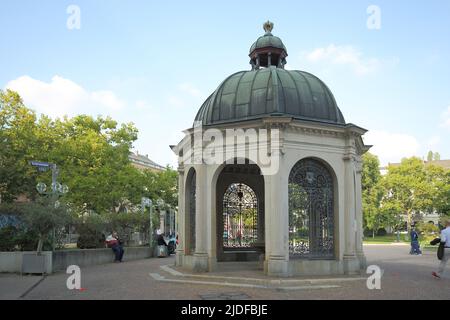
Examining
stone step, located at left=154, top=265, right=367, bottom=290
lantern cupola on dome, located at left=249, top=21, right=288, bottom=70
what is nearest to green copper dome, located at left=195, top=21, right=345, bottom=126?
lantern cupola on dome, located at left=249, top=21, right=288, bottom=70

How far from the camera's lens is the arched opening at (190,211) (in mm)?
18922

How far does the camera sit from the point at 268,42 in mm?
19641

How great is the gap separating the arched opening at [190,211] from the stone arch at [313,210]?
14.6ft

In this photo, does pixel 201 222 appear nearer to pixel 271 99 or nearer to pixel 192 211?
pixel 192 211

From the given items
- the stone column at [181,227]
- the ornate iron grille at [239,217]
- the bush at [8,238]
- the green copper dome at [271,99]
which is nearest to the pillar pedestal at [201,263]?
the stone column at [181,227]

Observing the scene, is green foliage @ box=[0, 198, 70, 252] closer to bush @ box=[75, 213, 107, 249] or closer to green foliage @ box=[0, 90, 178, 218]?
bush @ box=[75, 213, 107, 249]

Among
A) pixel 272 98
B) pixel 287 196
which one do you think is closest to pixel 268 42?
pixel 272 98

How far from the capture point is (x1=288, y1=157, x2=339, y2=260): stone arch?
53.8 ft

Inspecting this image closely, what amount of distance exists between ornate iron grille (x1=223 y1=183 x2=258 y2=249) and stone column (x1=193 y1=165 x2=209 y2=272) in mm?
3967

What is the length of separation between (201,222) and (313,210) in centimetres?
405

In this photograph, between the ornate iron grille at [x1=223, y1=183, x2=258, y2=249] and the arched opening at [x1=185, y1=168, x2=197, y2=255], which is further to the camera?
the ornate iron grille at [x1=223, y1=183, x2=258, y2=249]

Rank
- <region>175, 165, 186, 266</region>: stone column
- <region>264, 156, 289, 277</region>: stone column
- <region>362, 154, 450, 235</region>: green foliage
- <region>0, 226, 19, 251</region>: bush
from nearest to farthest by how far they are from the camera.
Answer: <region>264, 156, 289, 277</region>: stone column < <region>175, 165, 186, 266</region>: stone column < <region>0, 226, 19, 251</region>: bush < <region>362, 154, 450, 235</region>: green foliage
